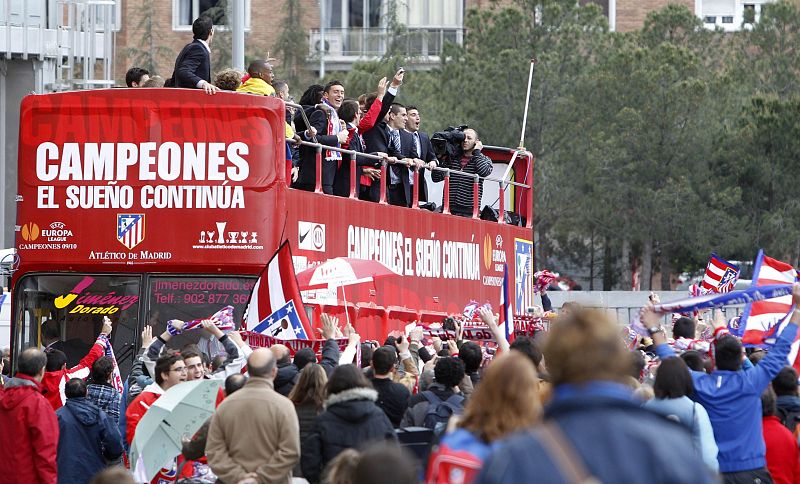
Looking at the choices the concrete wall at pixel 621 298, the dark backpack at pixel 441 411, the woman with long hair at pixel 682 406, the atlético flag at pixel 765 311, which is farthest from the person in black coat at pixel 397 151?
the concrete wall at pixel 621 298

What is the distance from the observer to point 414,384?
11.6 meters

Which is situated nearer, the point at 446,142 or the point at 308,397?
the point at 308,397

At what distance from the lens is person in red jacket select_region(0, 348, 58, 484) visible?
10484 millimetres

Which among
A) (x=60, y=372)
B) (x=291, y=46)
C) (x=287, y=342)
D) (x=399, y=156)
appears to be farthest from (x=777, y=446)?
(x=291, y=46)

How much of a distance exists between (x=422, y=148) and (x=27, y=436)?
349 inches

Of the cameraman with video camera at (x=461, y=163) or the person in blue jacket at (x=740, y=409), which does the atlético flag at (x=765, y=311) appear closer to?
the person in blue jacket at (x=740, y=409)

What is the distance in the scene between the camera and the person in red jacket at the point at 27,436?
34.4 feet

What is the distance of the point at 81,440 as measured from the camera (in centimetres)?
1086

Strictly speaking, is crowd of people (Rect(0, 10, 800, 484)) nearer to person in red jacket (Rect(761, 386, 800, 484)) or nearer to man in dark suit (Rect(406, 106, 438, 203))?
person in red jacket (Rect(761, 386, 800, 484))

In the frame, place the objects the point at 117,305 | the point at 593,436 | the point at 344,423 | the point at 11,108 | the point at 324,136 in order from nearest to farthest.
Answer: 1. the point at 593,436
2. the point at 344,423
3. the point at 117,305
4. the point at 324,136
5. the point at 11,108

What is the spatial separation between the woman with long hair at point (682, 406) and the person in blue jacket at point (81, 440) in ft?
13.2

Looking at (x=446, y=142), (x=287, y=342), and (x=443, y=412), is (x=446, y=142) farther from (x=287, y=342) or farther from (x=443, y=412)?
(x=443, y=412)

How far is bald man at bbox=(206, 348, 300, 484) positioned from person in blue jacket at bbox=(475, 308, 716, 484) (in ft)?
13.5

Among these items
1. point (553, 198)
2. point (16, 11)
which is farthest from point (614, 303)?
point (16, 11)
